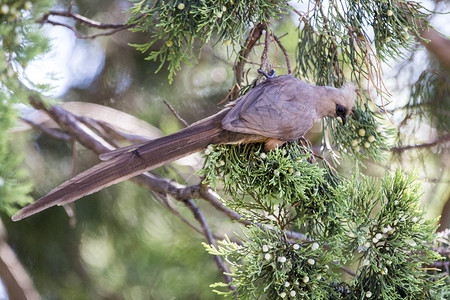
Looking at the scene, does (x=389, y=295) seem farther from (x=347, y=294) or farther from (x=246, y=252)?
(x=246, y=252)

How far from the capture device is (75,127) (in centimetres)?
193

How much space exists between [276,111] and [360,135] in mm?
363

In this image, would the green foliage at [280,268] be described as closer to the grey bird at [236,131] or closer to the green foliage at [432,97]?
the grey bird at [236,131]

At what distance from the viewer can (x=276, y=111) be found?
1.24m

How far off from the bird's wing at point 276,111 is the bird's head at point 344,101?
0.26 ft

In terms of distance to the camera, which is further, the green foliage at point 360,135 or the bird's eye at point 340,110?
the green foliage at point 360,135

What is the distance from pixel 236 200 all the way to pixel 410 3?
714 mm

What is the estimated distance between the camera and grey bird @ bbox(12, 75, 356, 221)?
112 cm

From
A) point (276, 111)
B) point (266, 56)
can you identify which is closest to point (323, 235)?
point (276, 111)

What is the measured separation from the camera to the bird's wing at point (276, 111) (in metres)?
1.19

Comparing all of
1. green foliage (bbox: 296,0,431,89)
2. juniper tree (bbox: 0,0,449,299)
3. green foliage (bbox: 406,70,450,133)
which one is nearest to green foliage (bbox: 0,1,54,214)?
juniper tree (bbox: 0,0,449,299)

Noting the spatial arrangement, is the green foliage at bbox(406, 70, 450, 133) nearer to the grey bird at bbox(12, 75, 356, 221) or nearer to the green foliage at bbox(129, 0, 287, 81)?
the grey bird at bbox(12, 75, 356, 221)

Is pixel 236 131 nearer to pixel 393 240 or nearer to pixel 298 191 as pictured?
pixel 298 191

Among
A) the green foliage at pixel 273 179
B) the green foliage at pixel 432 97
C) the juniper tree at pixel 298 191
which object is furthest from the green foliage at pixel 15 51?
the green foliage at pixel 432 97
